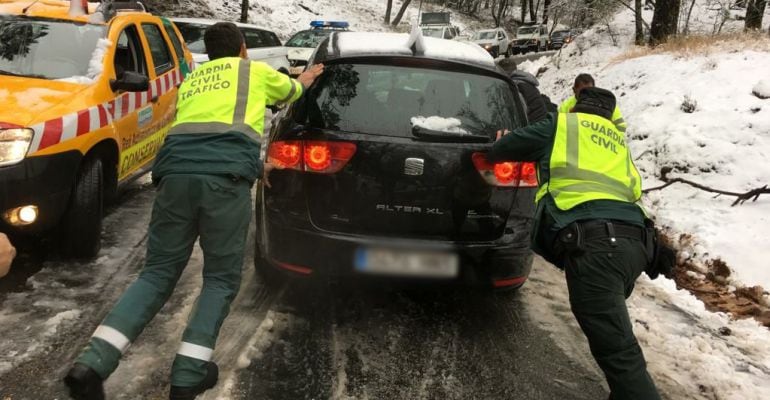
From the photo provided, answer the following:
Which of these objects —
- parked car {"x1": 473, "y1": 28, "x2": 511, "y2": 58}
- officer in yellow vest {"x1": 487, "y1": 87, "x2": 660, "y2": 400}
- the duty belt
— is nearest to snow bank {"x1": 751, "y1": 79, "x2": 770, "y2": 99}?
officer in yellow vest {"x1": 487, "y1": 87, "x2": 660, "y2": 400}

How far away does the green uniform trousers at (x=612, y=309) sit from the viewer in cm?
258

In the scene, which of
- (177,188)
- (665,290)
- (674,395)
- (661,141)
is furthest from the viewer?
(661,141)

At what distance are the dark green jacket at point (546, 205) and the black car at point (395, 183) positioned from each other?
339 millimetres

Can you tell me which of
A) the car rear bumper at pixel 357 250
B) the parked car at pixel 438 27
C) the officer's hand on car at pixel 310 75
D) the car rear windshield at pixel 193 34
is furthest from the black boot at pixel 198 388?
the parked car at pixel 438 27

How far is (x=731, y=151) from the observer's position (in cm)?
621

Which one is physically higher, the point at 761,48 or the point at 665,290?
the point at 761,48

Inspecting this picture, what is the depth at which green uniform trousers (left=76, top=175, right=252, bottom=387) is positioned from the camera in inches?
106

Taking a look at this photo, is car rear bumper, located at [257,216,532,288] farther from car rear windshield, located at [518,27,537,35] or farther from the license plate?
car rear windshield, located at [518,27,537,35]

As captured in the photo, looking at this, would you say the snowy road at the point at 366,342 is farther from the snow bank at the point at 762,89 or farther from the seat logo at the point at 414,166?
the snow bank at the point at 762,89

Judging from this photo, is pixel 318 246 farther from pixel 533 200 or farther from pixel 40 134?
pixel 40 134

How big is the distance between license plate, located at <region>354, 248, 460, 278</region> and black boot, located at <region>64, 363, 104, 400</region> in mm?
1458

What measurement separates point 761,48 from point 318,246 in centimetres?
804

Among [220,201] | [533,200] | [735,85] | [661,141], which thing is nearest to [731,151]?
[661,141]

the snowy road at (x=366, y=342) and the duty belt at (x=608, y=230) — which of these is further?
the snowy road at (x=366, y=342)
